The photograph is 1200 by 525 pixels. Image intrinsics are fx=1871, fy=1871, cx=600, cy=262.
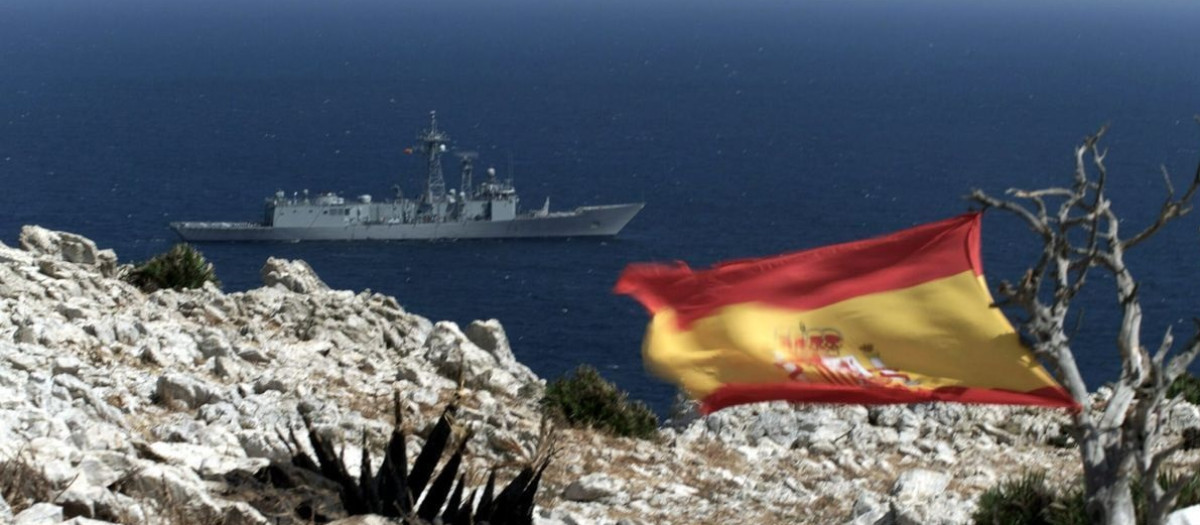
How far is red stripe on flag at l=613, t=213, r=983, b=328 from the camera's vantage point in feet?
47.1

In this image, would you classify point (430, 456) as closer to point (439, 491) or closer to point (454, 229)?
point (439, 491)

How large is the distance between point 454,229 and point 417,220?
2.74 meters

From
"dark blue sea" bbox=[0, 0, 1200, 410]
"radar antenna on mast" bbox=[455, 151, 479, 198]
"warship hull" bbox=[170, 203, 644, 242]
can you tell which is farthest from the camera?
"radar antenna on mast" bbox=[455, 151, 479, 198]

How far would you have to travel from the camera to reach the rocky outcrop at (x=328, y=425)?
48.1 ft

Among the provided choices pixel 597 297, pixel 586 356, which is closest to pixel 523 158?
pixel 597 297

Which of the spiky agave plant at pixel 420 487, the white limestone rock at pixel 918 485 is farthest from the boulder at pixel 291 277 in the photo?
the spiky agave plant at pixel 420 487

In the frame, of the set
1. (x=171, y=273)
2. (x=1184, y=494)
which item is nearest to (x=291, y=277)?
(x=171, y=273)

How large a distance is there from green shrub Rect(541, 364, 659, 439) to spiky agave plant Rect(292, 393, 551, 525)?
22.3 feet

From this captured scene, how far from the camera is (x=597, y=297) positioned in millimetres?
98188

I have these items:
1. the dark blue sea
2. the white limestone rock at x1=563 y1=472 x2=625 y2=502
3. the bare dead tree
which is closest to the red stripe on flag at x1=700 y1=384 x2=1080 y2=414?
the bare dead tree

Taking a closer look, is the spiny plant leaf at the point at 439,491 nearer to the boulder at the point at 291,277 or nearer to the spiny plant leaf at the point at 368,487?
the spiny plant leaf at the point at 368,487

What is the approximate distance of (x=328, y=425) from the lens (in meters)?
18.4

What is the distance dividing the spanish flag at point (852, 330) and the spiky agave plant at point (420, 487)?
5.12 feet

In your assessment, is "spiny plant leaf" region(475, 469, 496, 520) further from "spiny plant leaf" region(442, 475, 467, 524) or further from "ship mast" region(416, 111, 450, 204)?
"ship mast" region(416, 111, 450, 204)
